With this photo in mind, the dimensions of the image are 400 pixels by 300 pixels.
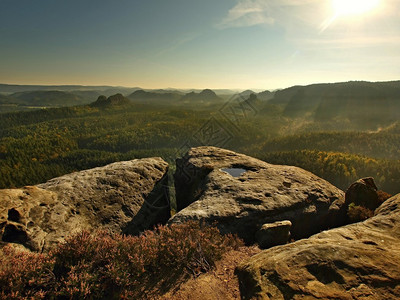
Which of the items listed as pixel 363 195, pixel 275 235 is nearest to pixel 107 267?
pixel 275 235

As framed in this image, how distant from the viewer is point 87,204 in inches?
500

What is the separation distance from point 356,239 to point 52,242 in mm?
12600

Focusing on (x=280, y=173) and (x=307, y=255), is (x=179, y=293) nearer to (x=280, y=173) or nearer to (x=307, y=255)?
(x=307, y=255)

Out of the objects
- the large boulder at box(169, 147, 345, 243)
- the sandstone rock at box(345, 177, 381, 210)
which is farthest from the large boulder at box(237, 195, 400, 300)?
the sandstone rock at box(345, 177, 381, 210)

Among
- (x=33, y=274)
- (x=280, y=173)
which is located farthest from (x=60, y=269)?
(x=280, y=173)

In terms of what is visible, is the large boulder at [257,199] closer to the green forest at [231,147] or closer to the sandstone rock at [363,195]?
the sandstone rock at [363,195]

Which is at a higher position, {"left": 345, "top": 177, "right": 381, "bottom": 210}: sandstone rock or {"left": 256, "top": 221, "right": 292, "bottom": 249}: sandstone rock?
{"left": 345, "top": 177, "right": 381, "bottom": 210}: sandstone rock

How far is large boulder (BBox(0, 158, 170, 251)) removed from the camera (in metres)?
9.70

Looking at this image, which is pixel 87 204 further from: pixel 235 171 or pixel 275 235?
pixel 275 235

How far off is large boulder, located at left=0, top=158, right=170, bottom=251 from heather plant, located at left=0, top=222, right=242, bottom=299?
4.07 meters

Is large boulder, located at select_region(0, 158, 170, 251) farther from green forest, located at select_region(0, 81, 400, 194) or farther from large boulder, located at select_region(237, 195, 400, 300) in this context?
green forest, located at select_region(0, 81, 400, 194)

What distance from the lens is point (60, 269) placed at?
18.4 ft

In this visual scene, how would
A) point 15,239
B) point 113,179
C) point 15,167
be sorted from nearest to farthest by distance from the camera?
point 15,239
point 113,179
point 15,167

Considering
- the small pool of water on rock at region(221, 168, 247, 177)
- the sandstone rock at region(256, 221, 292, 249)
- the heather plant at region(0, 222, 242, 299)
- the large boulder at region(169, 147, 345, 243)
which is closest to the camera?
the heather plant at region(0, 222, 242, 299)
